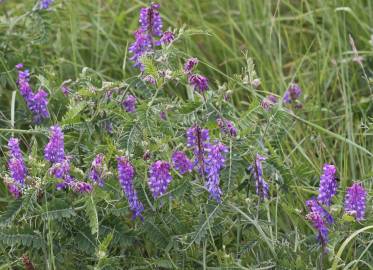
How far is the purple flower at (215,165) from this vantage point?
216 cm

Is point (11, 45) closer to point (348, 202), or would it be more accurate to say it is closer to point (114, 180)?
point (114, 180)

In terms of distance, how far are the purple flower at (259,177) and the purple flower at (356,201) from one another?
0.23 metres

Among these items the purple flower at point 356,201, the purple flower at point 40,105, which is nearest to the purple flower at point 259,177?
the purple flower at point 356,201

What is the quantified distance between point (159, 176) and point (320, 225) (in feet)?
1.45

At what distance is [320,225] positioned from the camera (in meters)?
2.16

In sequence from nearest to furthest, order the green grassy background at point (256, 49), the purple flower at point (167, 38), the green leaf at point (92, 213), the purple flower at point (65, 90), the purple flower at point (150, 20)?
the green leaf at point (92, 213) → the purple flower at point (167, 38) → the purple flower at point (150, 20) → the purple flower at point (65, 90) → the green grassy background at point (256, 49)

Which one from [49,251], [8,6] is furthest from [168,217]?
[8,6]

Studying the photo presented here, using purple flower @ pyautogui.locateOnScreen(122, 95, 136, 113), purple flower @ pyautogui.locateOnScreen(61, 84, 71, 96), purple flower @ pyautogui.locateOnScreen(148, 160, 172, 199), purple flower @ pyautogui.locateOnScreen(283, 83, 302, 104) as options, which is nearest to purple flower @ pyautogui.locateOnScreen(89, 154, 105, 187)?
purple flower @ pyautogui.locateOnScreen(148, 160, 172, 199)

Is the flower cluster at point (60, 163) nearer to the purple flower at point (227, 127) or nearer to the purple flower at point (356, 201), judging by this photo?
the purple flower at point (227, 127)

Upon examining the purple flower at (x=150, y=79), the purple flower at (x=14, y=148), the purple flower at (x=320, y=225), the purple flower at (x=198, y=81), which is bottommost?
the purple flower at (x=320, y=225)

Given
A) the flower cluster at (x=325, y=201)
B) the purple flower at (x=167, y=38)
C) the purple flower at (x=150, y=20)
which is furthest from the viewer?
the purple flower at (x=150, y=20)

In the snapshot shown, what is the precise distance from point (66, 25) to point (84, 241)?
1.73 meters

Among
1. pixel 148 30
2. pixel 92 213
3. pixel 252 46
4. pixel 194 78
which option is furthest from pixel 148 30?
pixel 252 46

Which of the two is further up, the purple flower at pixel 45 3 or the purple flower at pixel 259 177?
the purple flower at pixel 45 3
